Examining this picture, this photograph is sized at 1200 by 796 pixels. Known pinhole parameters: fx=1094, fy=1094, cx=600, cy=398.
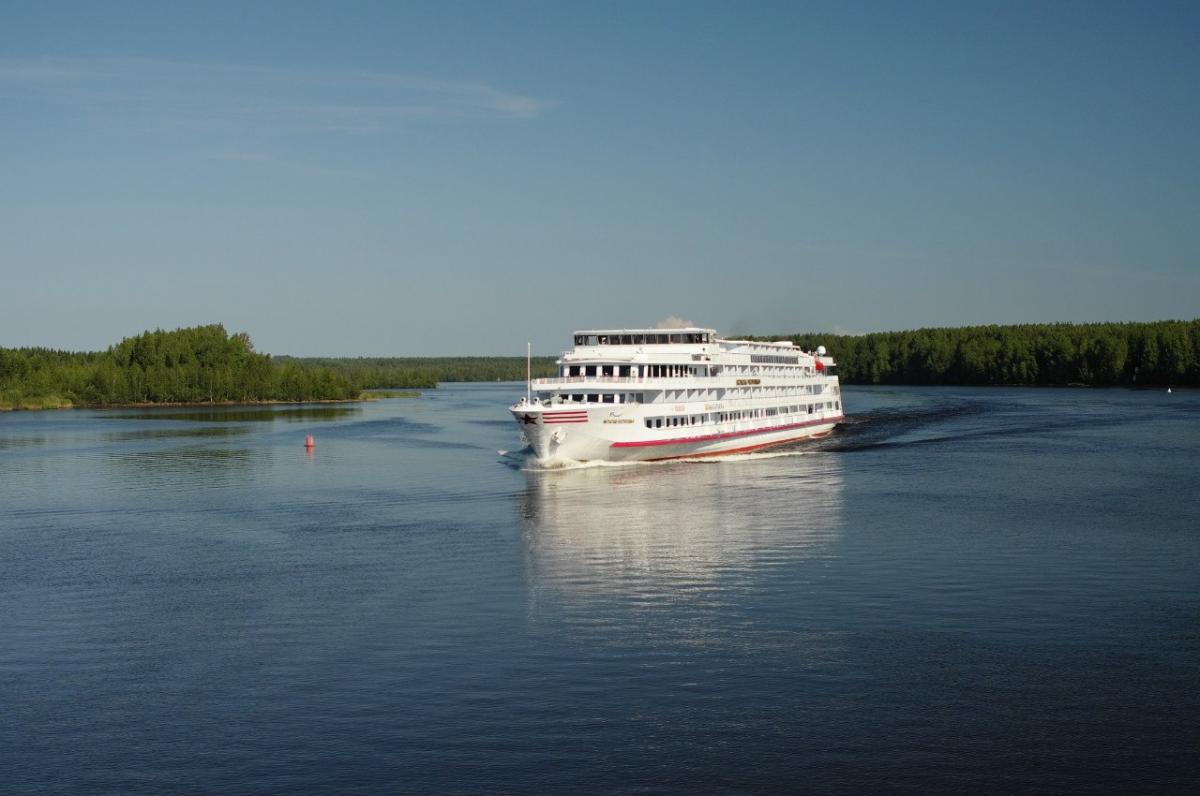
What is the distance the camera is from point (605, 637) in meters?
31.5

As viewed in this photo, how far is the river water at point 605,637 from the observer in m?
22.7

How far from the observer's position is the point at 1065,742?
2328 centimetres

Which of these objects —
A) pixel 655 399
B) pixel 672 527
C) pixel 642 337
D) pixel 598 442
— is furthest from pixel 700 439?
pixel 672 527

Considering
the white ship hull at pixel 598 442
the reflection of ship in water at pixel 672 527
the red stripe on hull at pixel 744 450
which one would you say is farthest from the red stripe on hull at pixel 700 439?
the reflection of ship in water at pixel 672 527

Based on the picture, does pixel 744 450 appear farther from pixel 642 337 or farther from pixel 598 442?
pixel 598 442

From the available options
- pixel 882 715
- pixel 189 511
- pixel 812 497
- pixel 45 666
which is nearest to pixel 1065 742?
pixel 882 715

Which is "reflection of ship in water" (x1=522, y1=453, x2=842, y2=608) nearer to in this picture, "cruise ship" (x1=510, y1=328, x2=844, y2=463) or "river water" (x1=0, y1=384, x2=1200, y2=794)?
"river water" (x1=0, y1=384, x2=1200, y2=794)

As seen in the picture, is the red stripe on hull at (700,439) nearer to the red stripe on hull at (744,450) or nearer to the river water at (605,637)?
the red stripe on hull at (744,450)

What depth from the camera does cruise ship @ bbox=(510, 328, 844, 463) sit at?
73875mm

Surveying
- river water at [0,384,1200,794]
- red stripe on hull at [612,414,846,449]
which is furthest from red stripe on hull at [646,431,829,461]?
river water at [0,384,1200,794]

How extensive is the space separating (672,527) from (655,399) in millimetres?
26902

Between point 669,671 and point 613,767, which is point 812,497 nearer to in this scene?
point 669,671

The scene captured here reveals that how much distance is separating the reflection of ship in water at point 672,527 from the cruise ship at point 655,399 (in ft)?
7.82

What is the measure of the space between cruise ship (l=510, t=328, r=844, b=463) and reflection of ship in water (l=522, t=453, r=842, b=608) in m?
2.38
